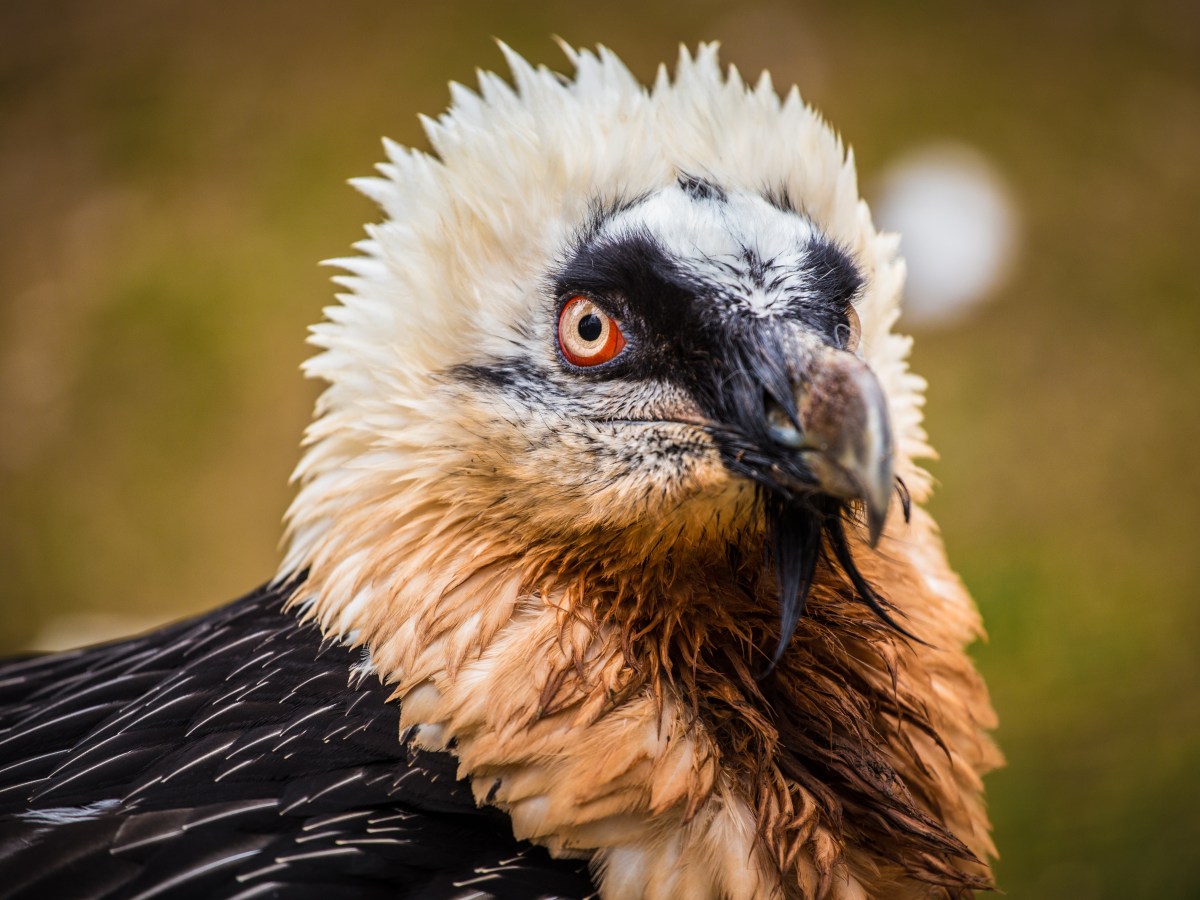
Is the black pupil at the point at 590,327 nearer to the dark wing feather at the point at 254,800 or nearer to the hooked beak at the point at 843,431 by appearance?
the hooked beak at the point at 843,431

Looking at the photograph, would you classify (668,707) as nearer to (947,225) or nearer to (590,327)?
(590,327)

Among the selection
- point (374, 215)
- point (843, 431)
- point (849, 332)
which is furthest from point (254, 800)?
point (374, 215)

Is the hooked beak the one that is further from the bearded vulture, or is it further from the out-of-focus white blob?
the out-of-focus white blob

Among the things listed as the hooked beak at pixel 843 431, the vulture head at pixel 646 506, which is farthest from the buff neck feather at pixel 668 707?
the hooked beak at pixel 843 431

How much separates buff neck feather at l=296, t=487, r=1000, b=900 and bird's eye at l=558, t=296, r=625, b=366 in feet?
1.65

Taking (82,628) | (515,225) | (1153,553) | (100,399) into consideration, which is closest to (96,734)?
(515,225)

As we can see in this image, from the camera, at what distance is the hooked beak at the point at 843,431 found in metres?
2.26

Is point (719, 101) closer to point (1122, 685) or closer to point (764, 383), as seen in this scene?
point (764, 383)

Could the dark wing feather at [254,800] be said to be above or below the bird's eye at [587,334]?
below

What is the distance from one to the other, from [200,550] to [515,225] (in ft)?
21.6

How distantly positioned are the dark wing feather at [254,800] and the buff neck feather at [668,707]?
0.09m

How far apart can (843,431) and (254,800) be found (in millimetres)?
1584

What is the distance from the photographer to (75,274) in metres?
9.70

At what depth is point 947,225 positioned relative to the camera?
890 centimetres
